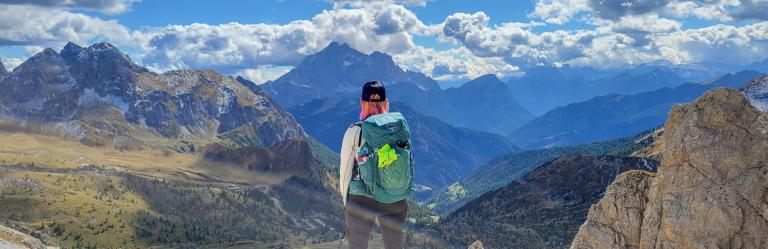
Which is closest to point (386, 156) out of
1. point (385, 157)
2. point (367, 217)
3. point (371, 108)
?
point (385, 157)

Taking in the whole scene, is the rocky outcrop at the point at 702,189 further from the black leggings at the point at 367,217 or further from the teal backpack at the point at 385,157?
the teal backpack at the point at 385,157

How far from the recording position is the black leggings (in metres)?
17.0

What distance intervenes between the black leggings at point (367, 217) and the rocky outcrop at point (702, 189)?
9214mm

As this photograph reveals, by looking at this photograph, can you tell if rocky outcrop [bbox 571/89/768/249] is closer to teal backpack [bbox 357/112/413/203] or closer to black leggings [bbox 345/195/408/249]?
black leggings [bbox 345/195/408/249]

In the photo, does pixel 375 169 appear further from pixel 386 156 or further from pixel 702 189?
pixel 702 189

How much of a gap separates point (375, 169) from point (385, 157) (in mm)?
500

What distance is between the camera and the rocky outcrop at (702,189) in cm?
1941

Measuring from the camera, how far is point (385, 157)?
16.0 metres

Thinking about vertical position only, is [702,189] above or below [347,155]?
below

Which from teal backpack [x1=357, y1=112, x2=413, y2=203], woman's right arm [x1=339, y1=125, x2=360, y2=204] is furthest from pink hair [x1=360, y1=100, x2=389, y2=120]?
woman's right arm [x1=339, y1=125, x2=360, y2=204]

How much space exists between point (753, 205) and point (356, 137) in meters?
12.1

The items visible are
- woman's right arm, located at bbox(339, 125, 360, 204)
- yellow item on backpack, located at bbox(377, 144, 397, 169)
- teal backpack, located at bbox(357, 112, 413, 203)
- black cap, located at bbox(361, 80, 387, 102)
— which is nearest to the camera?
yellow item on backpack, located at bbox(377, 144, 397, 169)

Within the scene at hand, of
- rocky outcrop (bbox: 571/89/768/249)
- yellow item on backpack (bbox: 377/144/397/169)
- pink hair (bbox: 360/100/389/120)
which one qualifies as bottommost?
rocky outcrop (bbox: 571/89/768/249)

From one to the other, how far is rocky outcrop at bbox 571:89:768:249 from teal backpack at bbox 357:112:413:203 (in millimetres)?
9672
